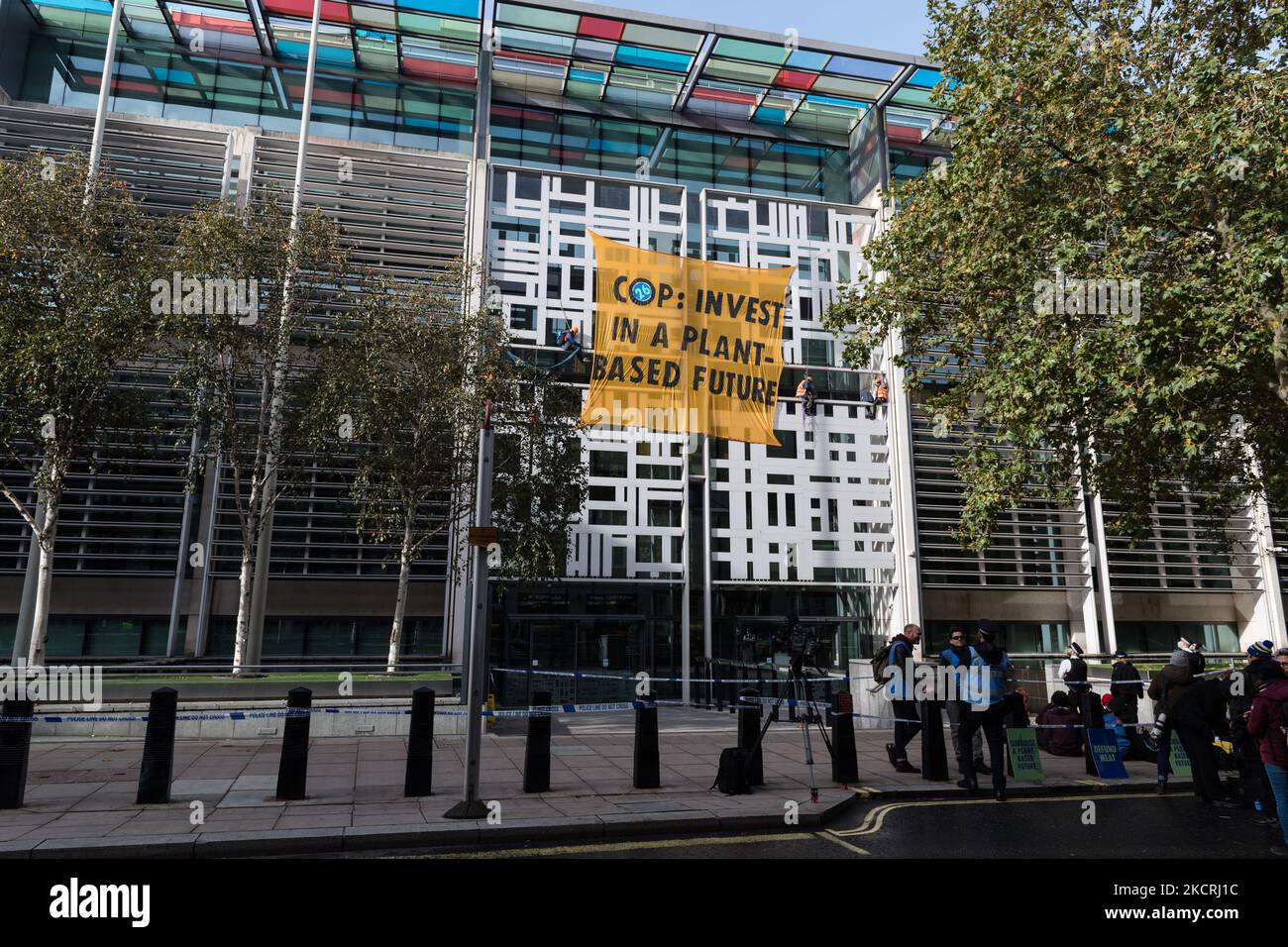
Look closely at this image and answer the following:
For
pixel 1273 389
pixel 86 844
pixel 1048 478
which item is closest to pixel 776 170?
pixel 1048 478

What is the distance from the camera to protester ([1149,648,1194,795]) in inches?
364

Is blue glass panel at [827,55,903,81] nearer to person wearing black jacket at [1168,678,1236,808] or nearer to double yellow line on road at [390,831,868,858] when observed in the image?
person wearing black jacket at [1168,678,1236,808]

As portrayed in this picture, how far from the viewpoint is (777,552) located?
2261 centimetres

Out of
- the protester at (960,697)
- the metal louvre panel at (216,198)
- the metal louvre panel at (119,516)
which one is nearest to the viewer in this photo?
the protester at (960,697)

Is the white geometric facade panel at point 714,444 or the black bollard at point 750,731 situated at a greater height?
the white geometric facade panel at point 714,444

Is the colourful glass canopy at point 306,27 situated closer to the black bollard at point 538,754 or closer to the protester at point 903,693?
the protester at point 903,693

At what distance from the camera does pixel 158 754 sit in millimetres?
8070

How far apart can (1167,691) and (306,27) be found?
26535 mm

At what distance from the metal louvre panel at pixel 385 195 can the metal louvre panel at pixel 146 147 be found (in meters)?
1.47

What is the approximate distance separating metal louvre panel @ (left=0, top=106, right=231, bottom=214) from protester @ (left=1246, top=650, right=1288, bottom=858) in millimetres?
23339

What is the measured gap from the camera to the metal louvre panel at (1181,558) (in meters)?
24.7

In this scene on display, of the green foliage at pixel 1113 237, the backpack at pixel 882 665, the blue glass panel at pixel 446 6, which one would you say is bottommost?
the backpack at pixel 882 665

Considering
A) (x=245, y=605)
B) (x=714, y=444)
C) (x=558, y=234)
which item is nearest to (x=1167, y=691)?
(x=714, y=444)

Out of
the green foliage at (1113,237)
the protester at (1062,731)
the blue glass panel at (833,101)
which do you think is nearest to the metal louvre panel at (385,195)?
the blue glass panel at (833,101)
